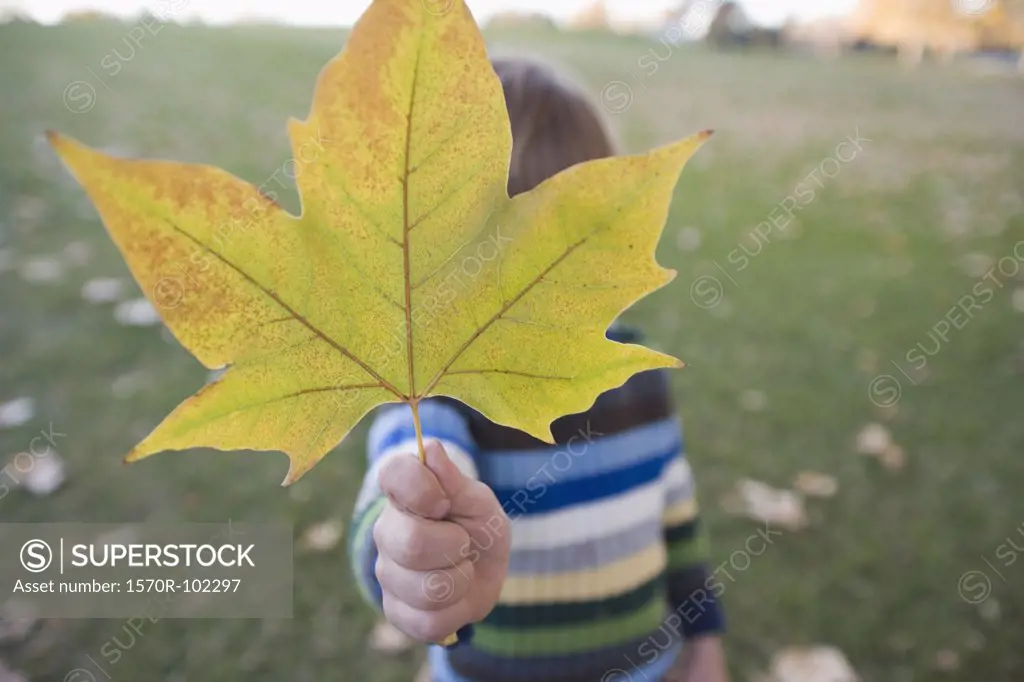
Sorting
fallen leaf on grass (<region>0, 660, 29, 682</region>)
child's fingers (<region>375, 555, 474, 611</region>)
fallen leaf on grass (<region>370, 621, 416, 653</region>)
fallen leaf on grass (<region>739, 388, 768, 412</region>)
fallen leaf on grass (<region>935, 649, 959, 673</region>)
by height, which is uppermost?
child's fingers (<region>375, 555, 474, 611</region>)

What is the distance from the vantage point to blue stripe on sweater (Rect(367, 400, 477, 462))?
2.27 feet

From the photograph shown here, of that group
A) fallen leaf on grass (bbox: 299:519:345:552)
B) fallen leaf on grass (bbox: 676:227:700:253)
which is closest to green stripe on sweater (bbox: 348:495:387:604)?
fallen leaf on grass (bbox: 299:519:345:552)

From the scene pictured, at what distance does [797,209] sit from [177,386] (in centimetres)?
277

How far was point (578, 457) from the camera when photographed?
81 centimetres

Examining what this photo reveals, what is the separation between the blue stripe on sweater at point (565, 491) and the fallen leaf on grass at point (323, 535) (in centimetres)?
83

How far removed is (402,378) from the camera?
0.36m

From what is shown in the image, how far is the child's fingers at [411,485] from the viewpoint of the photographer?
1.26 ft

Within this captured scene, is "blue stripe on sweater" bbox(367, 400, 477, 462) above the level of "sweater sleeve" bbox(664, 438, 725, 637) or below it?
above

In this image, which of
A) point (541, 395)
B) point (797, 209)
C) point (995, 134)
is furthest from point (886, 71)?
point (541, 395)

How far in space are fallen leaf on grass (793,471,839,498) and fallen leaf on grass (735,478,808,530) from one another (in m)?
0.03

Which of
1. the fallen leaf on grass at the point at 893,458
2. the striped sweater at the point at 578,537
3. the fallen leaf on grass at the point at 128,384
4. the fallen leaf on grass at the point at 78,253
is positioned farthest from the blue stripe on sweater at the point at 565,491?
the fallen leaf on grass at the point at 78,253

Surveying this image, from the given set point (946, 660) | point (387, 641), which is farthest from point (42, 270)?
point (946, 660)

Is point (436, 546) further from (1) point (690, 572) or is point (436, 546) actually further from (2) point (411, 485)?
(1) point (690, 572)

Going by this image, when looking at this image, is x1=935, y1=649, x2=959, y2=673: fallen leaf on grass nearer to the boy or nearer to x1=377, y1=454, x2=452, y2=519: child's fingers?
the boy
